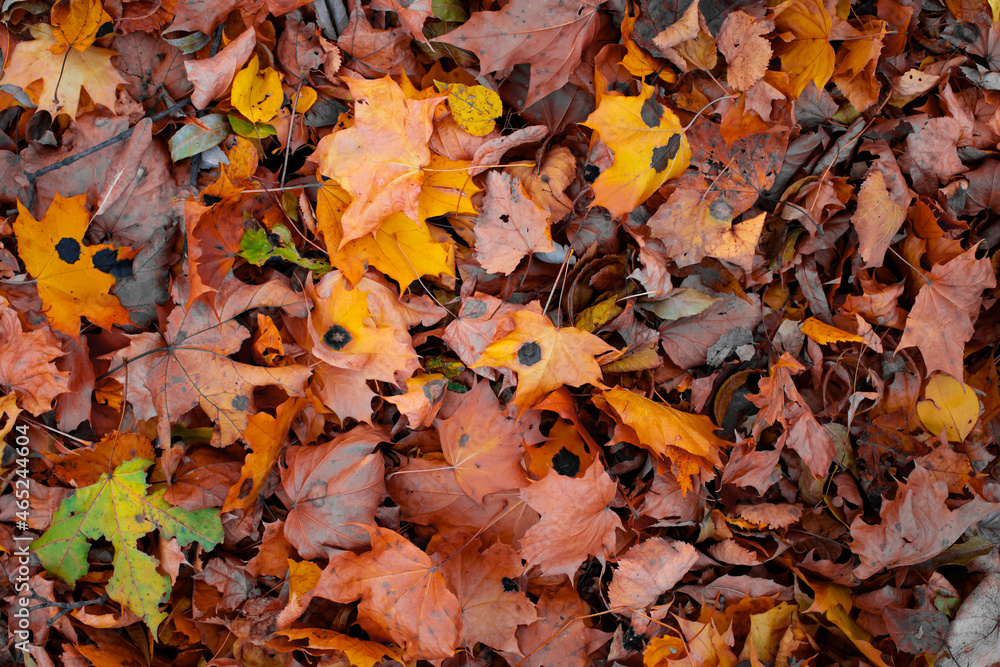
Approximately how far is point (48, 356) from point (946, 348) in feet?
8.59

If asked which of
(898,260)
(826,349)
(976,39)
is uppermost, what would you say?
(976,39)

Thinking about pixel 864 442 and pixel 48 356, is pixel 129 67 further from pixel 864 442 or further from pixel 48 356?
pixel 864 442

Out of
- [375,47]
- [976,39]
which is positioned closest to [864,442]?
[976,39]

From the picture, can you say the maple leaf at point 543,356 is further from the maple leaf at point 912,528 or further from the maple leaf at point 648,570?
the maple leaf at point 912,528

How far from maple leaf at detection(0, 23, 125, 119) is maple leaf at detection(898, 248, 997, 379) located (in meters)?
2.47

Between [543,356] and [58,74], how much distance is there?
5.34ft

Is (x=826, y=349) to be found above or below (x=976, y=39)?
below

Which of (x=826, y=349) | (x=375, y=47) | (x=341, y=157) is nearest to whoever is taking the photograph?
(x=341, y=157)

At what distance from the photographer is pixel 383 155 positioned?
152cm

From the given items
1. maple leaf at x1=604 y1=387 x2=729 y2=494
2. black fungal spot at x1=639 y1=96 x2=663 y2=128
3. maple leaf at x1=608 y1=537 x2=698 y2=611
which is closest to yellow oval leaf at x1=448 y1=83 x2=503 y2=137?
black fungal spot at x1=639 y1=96 x2=663 y2=128

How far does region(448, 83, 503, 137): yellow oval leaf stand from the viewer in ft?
5.27

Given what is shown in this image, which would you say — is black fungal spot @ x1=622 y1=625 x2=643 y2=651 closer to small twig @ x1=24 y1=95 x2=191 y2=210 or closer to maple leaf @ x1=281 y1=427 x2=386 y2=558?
maple leaf @ x1=281 y1=427 x2=386 y2=558

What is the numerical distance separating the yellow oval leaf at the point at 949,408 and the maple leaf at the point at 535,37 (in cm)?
149

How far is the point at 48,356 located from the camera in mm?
1573
